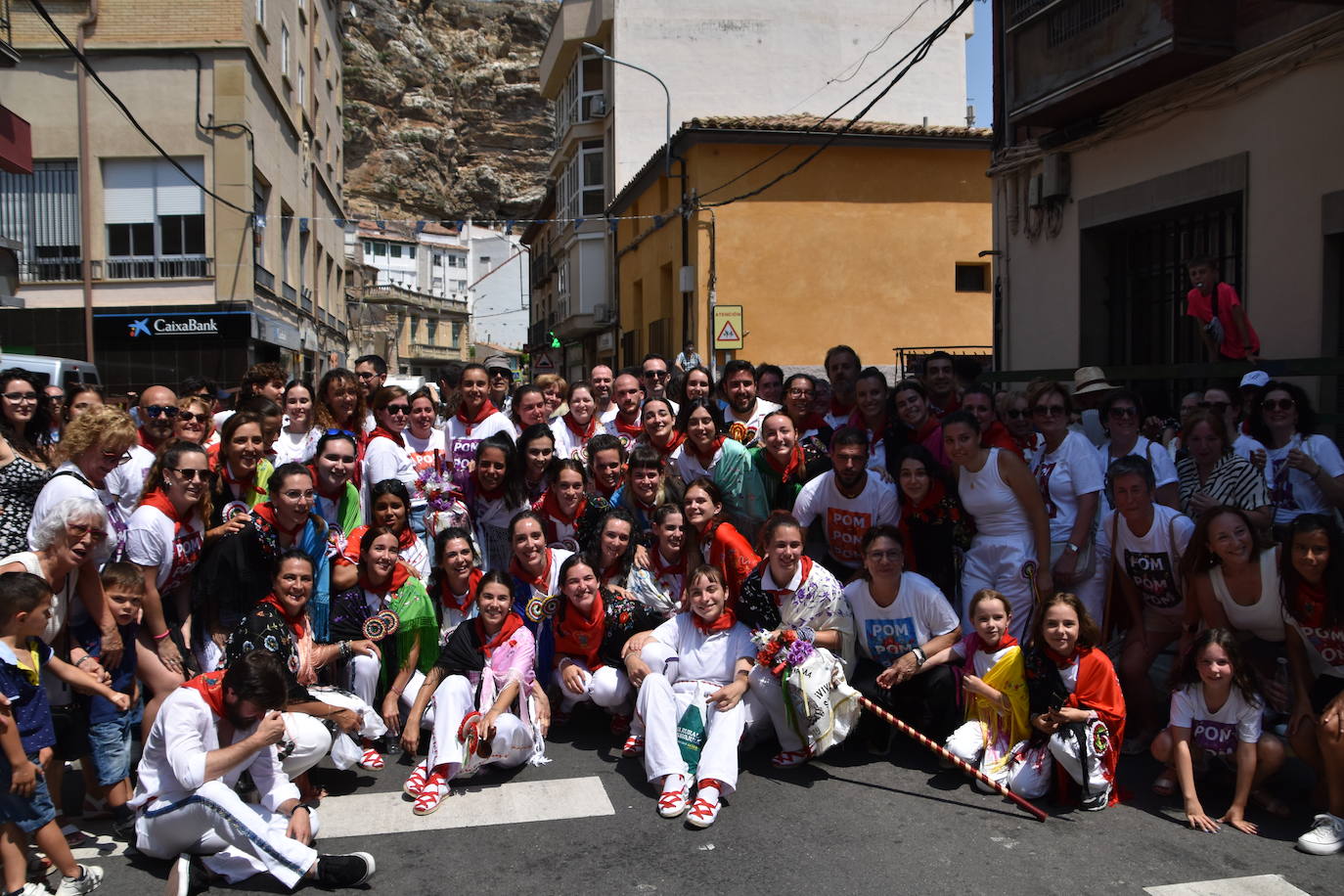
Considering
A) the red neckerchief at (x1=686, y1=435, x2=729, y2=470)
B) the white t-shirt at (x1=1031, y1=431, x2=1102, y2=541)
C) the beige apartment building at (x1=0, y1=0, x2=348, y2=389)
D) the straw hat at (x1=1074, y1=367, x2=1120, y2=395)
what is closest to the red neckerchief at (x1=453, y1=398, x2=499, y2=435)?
the red neckerchief at (x1=686, y1=435, x2=729, y2=470)

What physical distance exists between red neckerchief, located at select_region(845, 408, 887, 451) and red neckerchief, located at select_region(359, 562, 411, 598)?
9.52 ft

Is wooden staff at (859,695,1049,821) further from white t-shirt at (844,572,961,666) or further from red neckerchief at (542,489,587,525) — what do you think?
red neckerchief at (542,489,587,525)

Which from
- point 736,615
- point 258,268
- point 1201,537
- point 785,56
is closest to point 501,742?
point 736,615

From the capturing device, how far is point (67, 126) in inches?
789

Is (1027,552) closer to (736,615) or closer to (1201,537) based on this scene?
(1201,537)

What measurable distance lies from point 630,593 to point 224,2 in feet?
62.6

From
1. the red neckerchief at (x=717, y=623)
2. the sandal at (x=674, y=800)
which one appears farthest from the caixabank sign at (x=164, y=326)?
the sandal at (x=674, y=800)

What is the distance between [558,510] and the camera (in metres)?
6.23

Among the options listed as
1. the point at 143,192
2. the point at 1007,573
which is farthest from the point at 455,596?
the point at 143,192

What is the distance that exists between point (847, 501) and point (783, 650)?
114 cm

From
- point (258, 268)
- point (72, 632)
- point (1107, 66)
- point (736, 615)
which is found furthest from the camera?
point (258, 268)

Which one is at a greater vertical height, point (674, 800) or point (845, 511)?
point (845, 511)

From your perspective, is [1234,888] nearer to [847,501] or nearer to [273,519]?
[847,501]

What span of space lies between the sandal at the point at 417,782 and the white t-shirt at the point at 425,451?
7.04 feet
